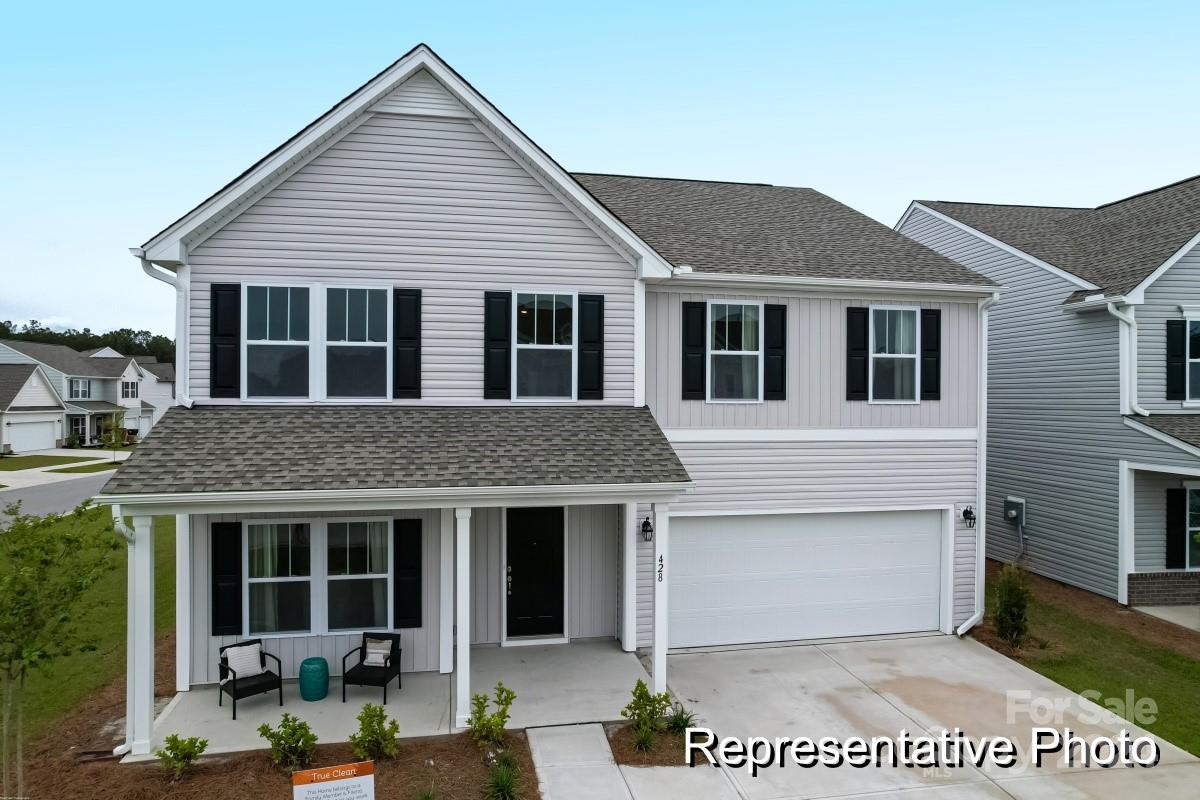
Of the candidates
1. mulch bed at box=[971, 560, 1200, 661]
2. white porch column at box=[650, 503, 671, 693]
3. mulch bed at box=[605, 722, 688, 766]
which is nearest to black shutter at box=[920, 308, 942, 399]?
mulch bed at box=[971, 560, 1200, 661]

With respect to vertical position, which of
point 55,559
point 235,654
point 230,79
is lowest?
point 235,654

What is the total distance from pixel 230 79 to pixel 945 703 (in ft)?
69.1

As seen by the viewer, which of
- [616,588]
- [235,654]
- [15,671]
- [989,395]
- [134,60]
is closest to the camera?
[15,671]

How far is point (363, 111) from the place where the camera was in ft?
29.6

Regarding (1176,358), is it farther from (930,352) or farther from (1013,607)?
(1013,607)

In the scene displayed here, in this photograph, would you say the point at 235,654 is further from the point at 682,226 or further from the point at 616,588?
the point at 682,226

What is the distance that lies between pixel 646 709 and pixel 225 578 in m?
5.49

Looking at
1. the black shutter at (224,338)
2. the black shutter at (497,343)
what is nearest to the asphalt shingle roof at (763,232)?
the black shutter at (497,343)

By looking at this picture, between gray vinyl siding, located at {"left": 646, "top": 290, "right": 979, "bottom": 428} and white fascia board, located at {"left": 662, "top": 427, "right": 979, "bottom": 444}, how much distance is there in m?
0.09

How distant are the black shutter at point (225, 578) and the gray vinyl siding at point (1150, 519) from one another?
49.9 feet

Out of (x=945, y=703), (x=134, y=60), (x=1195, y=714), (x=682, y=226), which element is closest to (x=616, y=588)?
(x=945, y=703)

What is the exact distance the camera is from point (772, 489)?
35.0 feet

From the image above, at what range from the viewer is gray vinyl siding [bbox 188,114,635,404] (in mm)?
8914

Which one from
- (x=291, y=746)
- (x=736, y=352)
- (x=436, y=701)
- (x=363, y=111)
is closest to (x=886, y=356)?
(x=736, y=352)
